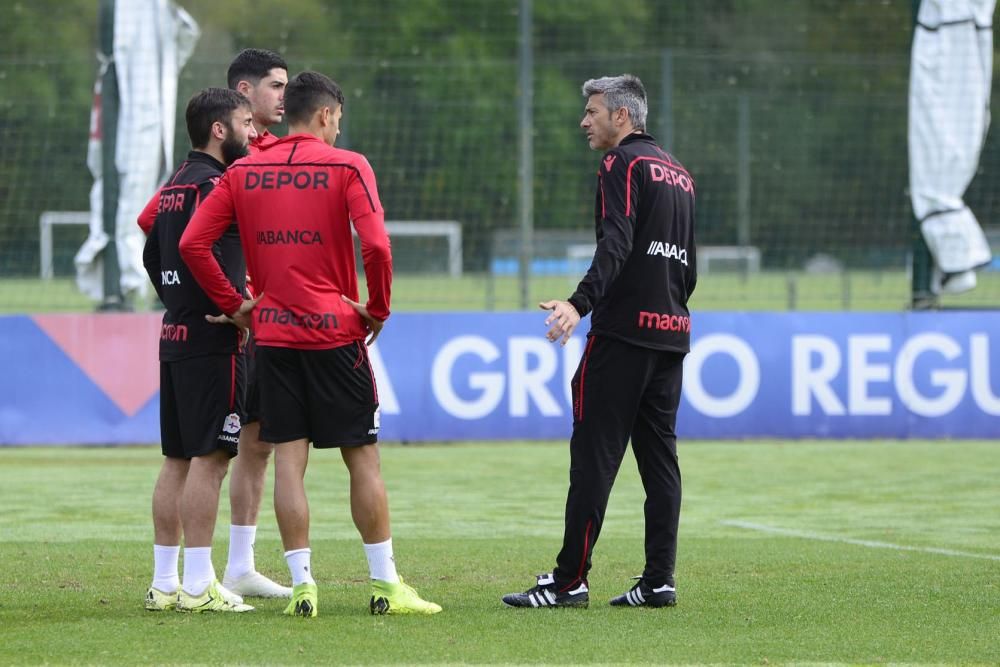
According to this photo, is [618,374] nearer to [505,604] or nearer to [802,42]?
[505,604]

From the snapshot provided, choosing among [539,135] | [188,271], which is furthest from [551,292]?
[188,271]

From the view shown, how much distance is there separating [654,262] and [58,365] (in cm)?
798

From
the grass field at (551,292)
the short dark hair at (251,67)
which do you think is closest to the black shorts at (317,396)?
the short dark hair at (251,67)

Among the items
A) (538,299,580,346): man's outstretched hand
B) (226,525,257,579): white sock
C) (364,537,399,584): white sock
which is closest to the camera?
(538,299,580,346): man's outstretched hand

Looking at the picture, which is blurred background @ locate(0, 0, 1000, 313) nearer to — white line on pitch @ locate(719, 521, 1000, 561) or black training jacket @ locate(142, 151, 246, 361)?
white line on pitch @ locate(719, 521, 1000, 561)

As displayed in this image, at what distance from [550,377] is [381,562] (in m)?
7.41

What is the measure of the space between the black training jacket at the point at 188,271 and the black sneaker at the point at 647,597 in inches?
70.7

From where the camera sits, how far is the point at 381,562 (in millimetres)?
5879

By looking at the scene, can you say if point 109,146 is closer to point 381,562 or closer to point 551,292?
point 551,292

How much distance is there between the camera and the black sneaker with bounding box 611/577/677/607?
6086mm

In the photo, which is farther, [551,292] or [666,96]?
[666,96]

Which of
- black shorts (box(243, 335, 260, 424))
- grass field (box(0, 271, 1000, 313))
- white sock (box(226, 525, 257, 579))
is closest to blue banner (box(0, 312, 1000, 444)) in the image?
grass field (box(0, 271, 1000, 313))

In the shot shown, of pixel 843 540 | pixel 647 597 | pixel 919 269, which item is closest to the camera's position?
pixel 647 597

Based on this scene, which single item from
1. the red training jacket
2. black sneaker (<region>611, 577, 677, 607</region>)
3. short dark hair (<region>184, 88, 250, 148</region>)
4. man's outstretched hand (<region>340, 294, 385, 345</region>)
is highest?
short dark hair (<region>184, 88, 250, 148</region>)
